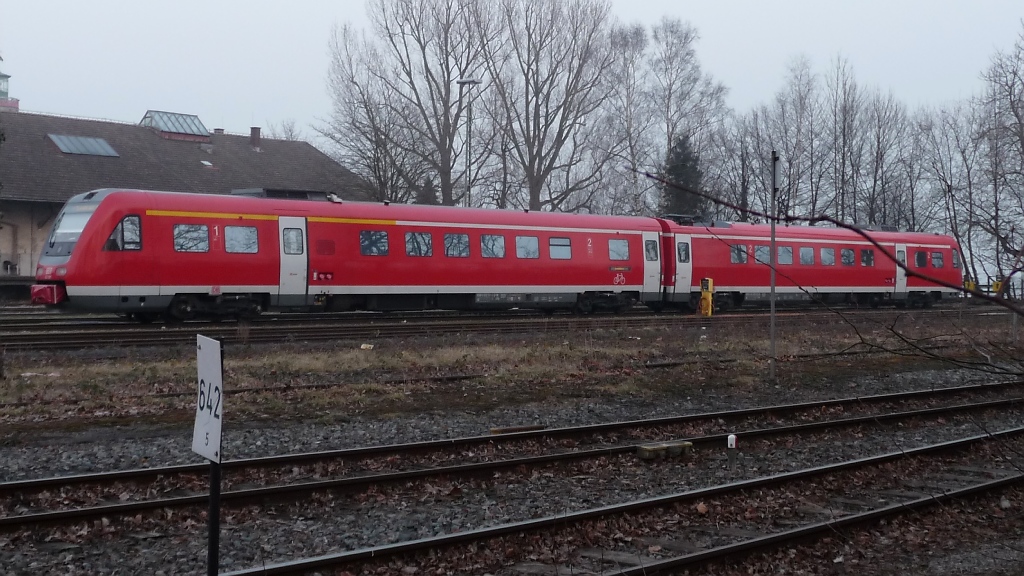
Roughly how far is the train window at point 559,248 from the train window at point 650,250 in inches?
111

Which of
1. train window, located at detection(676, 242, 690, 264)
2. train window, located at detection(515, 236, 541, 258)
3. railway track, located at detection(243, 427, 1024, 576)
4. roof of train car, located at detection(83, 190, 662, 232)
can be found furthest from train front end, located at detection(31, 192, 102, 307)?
train window, located at detection(676, 242, 690, 264)

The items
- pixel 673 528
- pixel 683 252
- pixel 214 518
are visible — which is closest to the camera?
pixel 214 518

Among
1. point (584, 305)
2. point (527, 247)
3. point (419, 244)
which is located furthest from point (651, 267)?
point (419, 244)

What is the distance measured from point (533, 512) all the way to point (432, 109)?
3552 cm

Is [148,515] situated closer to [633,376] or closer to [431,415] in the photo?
[431,415]

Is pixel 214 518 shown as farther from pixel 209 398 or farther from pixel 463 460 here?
pixel 463 460

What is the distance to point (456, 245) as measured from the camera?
922 inches

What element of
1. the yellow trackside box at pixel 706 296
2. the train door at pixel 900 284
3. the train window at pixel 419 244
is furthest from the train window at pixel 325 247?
the train door at pixel 900 284

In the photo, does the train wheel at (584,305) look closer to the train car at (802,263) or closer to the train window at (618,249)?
the train window at (618,249)

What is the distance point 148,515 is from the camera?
730 centimetres

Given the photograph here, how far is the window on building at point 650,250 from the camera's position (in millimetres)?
27031

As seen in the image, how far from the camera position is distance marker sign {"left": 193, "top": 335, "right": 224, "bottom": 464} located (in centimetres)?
437

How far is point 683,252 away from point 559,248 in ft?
15.6

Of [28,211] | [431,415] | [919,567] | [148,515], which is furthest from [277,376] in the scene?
[28,211]
